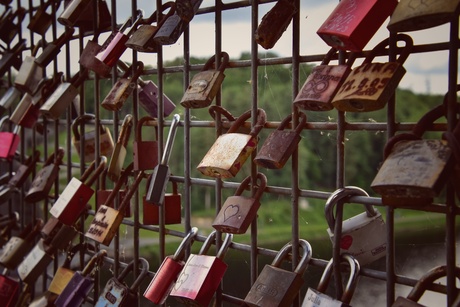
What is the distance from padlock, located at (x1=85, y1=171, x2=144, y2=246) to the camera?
1.24m

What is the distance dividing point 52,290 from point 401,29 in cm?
109

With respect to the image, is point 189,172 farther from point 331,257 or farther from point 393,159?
point 393,159

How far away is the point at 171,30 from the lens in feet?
3.66

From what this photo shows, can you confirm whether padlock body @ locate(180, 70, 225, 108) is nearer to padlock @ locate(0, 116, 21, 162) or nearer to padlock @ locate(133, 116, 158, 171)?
padlock @ locate(133, 116, 158, 171)

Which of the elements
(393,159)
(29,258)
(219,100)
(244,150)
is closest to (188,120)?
(219,100)

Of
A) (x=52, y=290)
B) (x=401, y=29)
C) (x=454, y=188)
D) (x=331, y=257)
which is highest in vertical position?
(x=401, y=29)

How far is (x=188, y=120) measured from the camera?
118cm

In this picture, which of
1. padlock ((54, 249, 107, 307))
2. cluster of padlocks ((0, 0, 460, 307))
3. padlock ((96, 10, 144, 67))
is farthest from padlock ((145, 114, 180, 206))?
padlock ((54, 249, 107, 307))

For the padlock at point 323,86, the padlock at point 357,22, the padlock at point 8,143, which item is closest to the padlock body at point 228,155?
the padlock at point 323,86

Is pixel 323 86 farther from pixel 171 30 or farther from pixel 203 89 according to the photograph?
pixel 171 30

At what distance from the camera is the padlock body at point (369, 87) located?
0.78 m

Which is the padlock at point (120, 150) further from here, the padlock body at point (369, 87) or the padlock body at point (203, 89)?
the padlock body at point (369, 87)

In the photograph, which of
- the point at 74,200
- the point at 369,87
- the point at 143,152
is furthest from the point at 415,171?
the point at 74,200

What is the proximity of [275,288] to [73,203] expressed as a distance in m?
0.66
